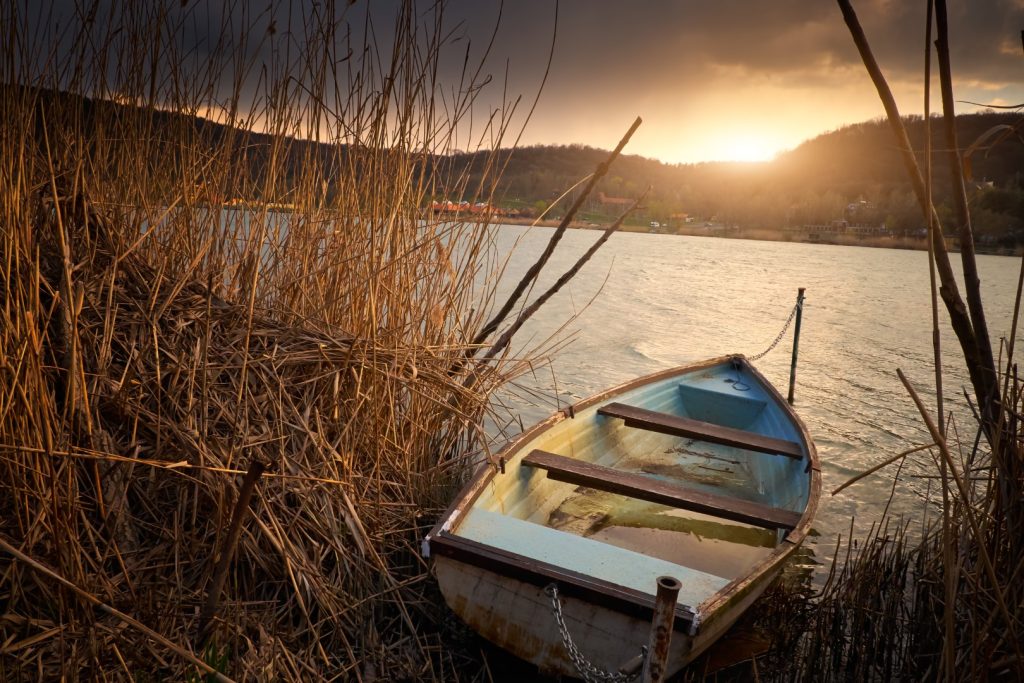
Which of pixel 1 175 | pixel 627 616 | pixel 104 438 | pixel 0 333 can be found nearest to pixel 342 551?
pixel 104 438

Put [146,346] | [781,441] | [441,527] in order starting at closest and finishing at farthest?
[146,346]
[441,527]
[781,441]

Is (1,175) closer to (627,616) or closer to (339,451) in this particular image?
(339,451)

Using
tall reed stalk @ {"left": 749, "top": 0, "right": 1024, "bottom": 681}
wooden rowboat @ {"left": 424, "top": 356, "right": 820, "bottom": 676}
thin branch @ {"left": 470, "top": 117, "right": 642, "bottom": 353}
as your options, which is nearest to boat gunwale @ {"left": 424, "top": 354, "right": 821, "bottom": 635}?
wooden rowboat @ {"left": 424, "top": 356, "right": 820, "bottom": 676}

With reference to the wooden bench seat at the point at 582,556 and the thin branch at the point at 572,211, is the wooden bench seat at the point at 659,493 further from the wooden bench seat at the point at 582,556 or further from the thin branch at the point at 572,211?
the thin branch at the point at 572,211

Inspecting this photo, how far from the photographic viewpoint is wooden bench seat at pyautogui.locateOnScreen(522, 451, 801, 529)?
302 cm

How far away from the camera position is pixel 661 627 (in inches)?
63.6

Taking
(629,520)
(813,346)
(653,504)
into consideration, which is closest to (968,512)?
(629,520)

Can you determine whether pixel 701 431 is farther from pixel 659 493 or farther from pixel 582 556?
pixel 582 556

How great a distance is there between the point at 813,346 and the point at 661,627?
1555 cm

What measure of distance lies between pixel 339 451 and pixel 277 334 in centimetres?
55

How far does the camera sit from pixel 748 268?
39.2m

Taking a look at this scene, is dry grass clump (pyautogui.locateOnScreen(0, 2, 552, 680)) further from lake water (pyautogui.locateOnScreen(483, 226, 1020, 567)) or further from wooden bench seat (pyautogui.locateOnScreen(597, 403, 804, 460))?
wooden bench seat (pyautogui.locateOnScreen(597, 403, 804, 460))

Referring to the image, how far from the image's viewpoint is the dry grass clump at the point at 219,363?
1896 millimetres

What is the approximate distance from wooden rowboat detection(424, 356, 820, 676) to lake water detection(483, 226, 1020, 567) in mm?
499
